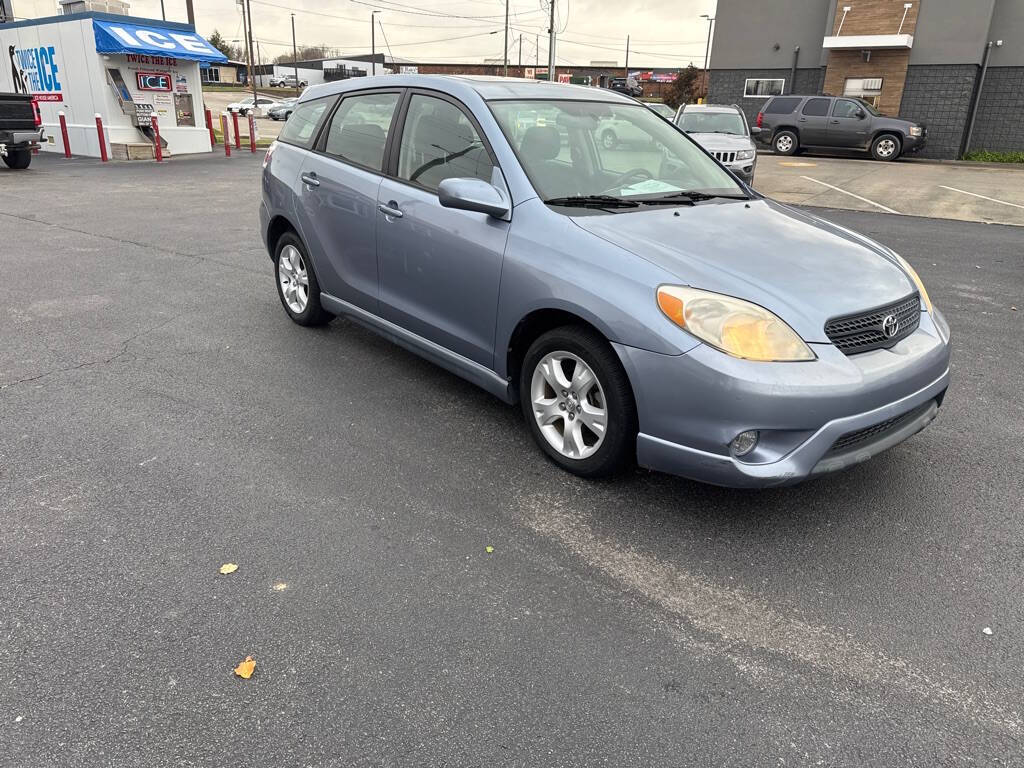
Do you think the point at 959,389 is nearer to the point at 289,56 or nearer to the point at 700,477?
the point at 700,477

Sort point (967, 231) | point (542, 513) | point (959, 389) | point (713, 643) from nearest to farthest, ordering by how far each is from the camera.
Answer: point (713, 643) → point (542, 513) → point (959, 389) → point (967, 231)

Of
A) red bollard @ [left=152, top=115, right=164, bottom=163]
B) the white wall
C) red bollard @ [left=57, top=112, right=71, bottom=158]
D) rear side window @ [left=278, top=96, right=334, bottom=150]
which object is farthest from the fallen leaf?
red bollard @ [left=57, top=112, right=71, bottom=158]

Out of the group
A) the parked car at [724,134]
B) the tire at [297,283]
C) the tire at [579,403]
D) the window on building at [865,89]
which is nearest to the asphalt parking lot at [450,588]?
the tire at [579,403]

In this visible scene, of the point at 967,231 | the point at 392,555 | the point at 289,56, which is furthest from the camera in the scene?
the point at 289,56

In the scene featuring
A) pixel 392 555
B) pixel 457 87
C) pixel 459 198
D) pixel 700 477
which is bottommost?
pixel 392 555

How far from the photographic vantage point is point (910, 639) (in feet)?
8.43

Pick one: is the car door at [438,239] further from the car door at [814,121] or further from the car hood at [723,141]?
the car door at [814,121]

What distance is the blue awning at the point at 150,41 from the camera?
17.5 meters

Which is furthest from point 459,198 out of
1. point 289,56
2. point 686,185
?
point 289,56

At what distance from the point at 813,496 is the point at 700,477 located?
777 mm

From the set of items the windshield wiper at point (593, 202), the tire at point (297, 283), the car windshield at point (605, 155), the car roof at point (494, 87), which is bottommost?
the tire at point (297, 283)

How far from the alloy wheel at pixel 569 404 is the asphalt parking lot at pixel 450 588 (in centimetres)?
19

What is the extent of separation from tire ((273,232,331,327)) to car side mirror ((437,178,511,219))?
191 cm

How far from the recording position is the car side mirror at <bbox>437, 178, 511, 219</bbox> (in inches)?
139
